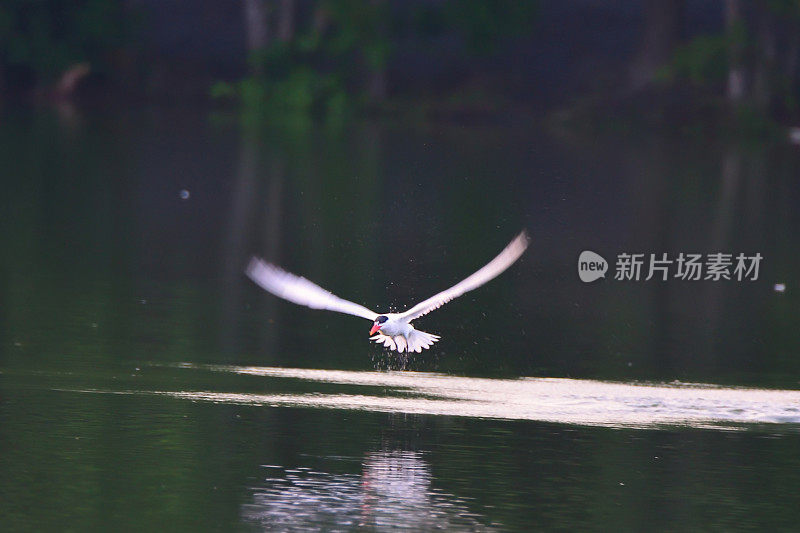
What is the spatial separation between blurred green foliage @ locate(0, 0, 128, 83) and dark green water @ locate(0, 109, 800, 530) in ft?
82.3

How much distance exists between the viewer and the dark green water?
1023cm

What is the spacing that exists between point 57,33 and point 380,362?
4329cm

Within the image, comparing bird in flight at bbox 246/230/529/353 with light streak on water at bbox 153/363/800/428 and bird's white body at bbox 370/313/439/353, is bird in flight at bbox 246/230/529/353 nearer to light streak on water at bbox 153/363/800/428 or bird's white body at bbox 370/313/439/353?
bird's white body at bbox 370/313/439/353

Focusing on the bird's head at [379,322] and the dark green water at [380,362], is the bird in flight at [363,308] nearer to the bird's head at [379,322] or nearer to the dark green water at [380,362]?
the bird's head at [379,322]

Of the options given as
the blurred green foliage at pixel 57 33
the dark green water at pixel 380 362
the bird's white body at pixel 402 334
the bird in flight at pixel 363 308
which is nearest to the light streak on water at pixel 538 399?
the dark green water at pixel 380 362

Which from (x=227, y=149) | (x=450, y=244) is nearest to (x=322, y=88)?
(x=227, y=149)

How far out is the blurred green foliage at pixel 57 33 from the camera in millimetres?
54531

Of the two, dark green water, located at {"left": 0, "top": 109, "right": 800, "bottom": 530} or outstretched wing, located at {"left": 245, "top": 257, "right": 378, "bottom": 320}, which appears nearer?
dark green water, located at {"left": 0, "top": 109, "right": 800, "bottom": 530}

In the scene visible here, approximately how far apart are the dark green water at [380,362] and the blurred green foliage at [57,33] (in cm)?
2509

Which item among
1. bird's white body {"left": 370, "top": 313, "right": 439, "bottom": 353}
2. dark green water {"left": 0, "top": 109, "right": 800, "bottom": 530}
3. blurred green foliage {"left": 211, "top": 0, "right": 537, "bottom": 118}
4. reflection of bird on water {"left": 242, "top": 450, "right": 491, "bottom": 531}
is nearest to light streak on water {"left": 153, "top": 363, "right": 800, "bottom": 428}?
dark green water {"left": 0, "top": 109, "right": 800, "bottom": 530}

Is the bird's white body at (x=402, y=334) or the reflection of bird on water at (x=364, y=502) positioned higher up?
the bird's white body at (x=402, y=334)

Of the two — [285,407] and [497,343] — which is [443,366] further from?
[285,407]

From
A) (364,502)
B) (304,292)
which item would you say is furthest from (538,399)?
(364,502)

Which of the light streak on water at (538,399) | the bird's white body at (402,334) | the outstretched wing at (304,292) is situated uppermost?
the outstretched wing at (304,292)
